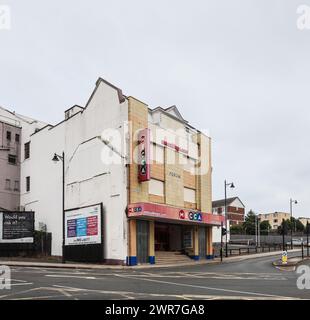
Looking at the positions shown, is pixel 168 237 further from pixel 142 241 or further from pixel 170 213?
pixel 142 241

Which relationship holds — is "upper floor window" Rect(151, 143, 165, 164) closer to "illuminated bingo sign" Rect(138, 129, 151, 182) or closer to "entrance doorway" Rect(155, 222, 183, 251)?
"illuminated bingo sign" Rect(138, 129, 151, 182)

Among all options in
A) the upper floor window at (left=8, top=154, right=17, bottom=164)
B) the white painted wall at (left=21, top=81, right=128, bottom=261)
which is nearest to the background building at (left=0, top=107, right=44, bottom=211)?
the upper floor window at (left=8, top=154, right=17, bottom=164)

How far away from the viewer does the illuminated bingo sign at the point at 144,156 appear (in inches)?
1421

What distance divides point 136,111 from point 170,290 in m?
23.2

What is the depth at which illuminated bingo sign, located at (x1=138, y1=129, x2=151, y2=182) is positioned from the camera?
118 ft

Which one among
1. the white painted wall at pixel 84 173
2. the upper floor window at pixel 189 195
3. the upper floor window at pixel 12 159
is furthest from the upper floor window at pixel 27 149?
the upper floor window at pixel 189 195

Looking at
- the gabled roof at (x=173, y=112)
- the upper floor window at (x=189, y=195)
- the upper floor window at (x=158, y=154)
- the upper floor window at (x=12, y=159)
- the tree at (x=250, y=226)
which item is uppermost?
the gabled roof at (x=173, y=112)

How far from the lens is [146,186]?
124 ft

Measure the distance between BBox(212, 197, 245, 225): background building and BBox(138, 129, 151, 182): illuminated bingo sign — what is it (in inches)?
3445

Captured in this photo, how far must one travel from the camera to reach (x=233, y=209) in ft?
411

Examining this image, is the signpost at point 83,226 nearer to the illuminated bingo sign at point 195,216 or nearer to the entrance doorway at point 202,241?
the illuminated bingo sign at point 195,216

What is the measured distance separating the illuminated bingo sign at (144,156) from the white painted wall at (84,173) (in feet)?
4.65

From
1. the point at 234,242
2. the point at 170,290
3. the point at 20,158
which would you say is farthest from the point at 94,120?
the point at 234,242
